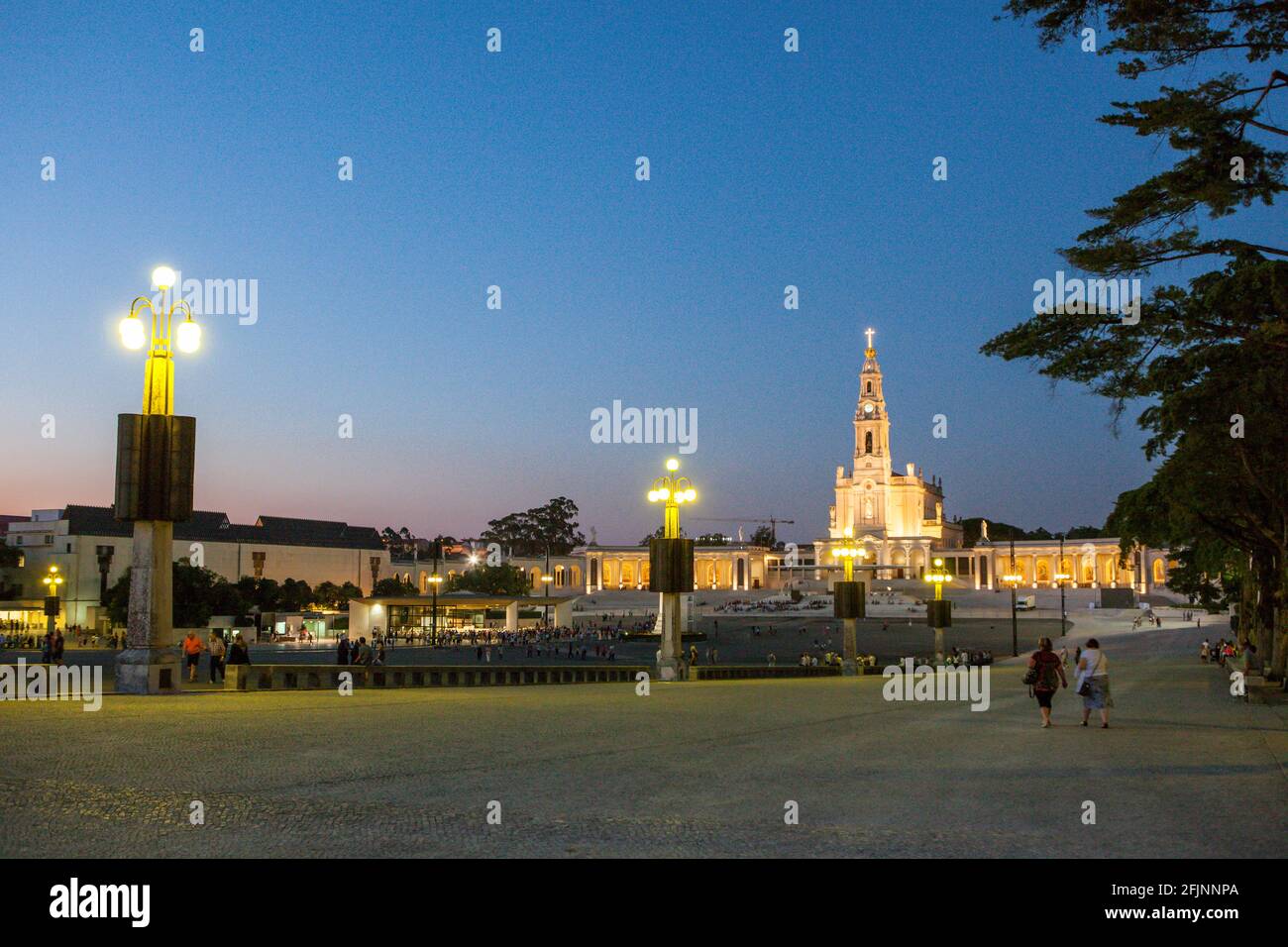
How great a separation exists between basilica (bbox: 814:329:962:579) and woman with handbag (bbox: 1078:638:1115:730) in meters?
157

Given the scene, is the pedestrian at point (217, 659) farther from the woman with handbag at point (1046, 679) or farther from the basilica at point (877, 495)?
the basilica at point (877, 495)

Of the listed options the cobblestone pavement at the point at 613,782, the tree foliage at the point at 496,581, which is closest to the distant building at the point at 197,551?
the tree foliage at the point at 496,581

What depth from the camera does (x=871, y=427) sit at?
180750 mm

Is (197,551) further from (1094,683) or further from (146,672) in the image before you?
(1094,683)

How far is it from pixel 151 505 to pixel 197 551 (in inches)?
3687

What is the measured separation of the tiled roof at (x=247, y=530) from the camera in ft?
340

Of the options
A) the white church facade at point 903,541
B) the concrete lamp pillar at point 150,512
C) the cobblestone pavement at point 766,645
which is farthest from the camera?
the white church facade at point 903,541

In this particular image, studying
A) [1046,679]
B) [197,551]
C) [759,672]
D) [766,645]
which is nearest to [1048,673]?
[1046,679]

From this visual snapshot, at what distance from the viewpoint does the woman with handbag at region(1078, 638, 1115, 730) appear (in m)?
16.8

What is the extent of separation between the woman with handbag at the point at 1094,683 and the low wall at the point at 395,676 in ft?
50.2

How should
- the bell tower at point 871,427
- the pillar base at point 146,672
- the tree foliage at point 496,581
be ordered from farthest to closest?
the bell tower at point 871,427, the tree foliage at point 496,581, the pillar base at point 146,672

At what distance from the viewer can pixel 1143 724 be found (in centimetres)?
1767
